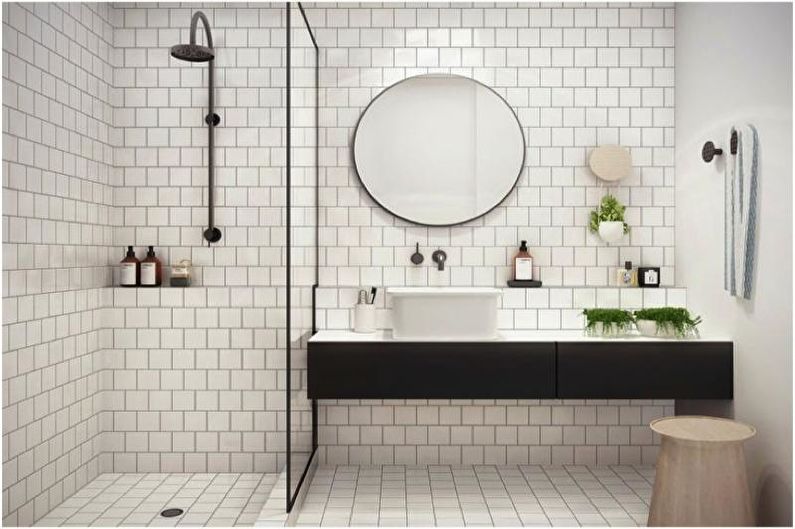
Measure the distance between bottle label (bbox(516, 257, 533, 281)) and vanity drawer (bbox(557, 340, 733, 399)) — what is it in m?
0.55

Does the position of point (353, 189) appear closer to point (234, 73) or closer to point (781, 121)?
point (234, 73)

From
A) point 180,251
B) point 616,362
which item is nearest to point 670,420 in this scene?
point 616,362

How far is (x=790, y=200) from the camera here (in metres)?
2.50

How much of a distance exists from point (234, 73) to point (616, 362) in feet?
7.04

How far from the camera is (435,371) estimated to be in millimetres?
3086

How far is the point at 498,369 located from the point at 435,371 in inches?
10.8

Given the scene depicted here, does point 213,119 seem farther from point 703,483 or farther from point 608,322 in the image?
point 703,483

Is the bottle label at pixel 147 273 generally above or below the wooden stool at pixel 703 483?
above

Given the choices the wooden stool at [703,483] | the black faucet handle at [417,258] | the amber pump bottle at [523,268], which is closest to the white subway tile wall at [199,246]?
the black faucet handle at [417,258]

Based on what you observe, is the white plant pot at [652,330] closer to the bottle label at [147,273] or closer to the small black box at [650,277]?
the small black box at [650,277]

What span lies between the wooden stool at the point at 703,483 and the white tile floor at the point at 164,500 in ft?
5.29

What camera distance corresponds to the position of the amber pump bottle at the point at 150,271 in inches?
132

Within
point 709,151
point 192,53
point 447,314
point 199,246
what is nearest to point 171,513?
point 199,246

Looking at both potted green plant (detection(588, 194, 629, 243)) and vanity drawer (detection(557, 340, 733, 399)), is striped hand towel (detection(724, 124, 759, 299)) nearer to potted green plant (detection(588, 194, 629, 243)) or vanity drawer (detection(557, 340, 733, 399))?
vanity drawer (detection(557, 340, 733, 399))
